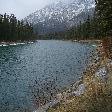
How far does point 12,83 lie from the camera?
1205 inches

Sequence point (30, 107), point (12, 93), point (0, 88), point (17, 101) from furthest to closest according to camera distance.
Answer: point (0, 88) → point (12, 93) → point (17, 101) → point (30, 107)

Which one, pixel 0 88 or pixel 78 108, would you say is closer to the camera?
pixel 78 108

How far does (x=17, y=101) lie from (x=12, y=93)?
3.29 meters

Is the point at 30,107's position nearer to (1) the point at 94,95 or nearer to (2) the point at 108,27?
(1) the point at 94,95

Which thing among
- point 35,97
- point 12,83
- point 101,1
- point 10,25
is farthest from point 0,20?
point 35,97

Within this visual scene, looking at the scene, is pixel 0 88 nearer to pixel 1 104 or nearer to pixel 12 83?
pixel 12 83

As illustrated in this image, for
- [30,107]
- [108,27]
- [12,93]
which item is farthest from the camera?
[108,27]

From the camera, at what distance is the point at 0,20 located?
132500 mm

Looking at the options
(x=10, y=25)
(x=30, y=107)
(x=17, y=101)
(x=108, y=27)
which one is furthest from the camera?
(x=10, y=25)

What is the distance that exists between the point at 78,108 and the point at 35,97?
46.2ft

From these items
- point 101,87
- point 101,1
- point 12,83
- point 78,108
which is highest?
point 101,1

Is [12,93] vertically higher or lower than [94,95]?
lower

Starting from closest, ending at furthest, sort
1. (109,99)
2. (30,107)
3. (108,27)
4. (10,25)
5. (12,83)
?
(109,99), (30,107), (12,83), (108,27), (10,25)

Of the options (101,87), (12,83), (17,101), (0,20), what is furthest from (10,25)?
(101,87)
